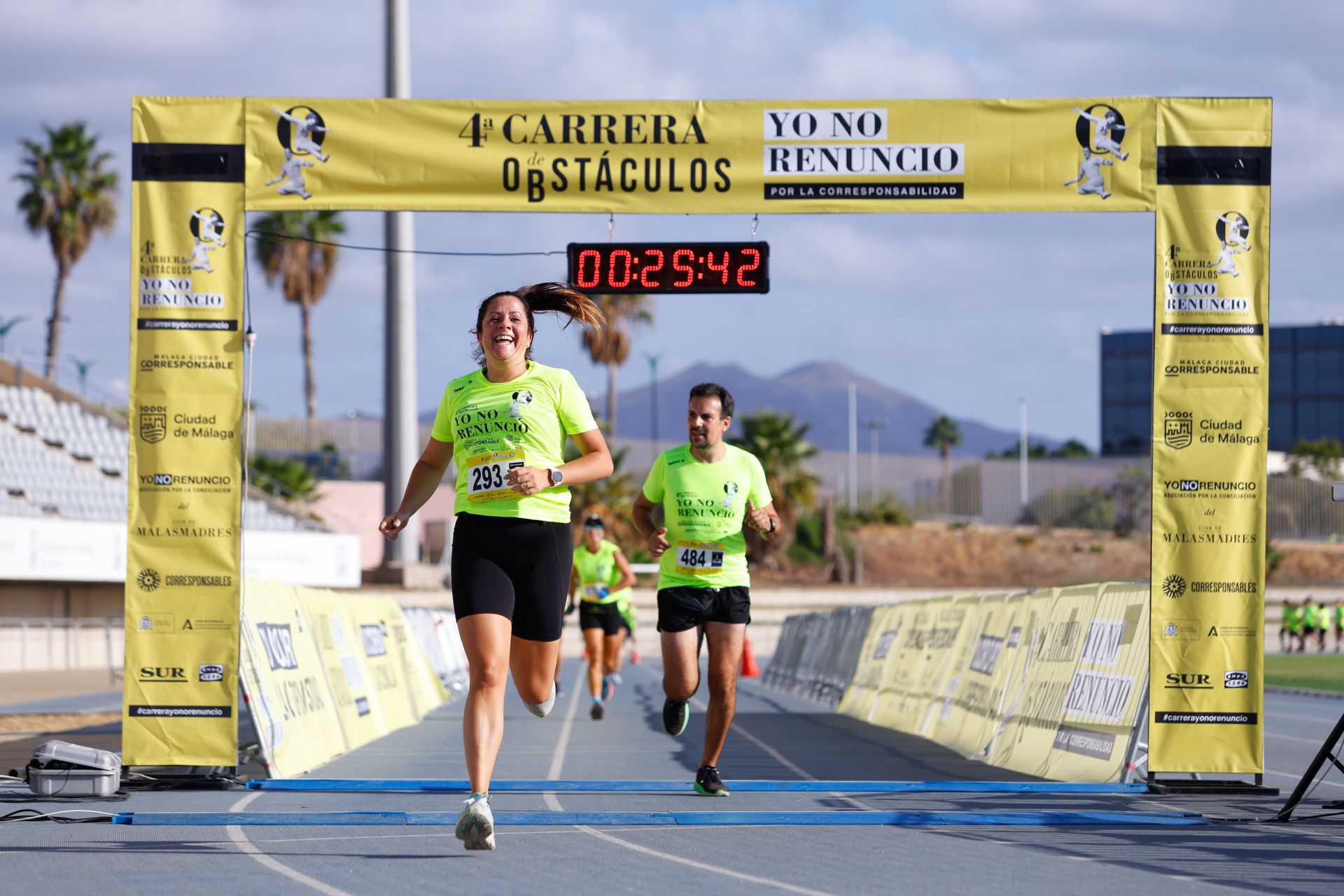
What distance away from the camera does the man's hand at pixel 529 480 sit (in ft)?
23.2

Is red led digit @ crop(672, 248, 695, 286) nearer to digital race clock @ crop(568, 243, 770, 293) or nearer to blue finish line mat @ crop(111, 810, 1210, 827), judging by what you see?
digital race clock @ crop(568, 243, 770, 293)

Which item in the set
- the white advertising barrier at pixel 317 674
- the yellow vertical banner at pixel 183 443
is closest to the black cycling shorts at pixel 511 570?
the yellow vertical banner at pixel 183 443

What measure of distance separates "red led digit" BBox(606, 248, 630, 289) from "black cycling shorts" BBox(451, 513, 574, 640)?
12.9ft

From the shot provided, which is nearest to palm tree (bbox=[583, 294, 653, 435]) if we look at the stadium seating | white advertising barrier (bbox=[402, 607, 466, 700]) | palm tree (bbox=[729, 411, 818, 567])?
palm tree (bbox=[729, 411, 818, 567])

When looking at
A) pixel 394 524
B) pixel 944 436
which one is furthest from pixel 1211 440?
pixel 944 436

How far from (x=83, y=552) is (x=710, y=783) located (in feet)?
92.4

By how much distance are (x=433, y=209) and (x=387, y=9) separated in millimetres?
30928

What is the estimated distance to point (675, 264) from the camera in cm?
1108

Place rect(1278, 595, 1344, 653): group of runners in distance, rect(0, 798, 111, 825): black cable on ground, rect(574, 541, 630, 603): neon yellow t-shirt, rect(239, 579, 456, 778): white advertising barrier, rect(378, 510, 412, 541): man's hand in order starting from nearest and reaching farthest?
1. rect(378, 510, 412, 541): man's hand
2. rect(0, 798, 111, 825): black cable on ground
3. rect(239, 579, 456, 778): white advertising barrier
4. rect(574, 541, 630, 603): neon yellow t-shirt
5. rect(1278, 595, 1344, 653): group of runners in distance

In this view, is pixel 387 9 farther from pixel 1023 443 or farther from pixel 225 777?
pixel 1023 443

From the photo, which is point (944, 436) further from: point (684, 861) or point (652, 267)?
point (684, 861)

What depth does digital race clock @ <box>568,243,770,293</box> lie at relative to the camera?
11062 mm

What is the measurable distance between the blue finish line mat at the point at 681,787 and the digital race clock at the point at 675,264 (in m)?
3.09

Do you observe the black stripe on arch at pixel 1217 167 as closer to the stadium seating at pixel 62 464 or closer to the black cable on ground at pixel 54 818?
the black cable on ground at pixel 54 818
